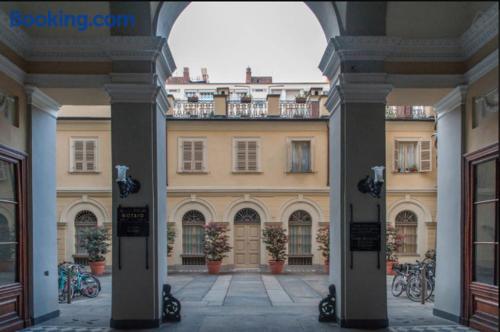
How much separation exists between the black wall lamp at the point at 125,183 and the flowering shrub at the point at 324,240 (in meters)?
13.7

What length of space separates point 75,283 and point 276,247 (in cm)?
975

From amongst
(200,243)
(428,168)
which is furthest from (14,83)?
(428,168)

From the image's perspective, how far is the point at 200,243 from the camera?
22.3 meters

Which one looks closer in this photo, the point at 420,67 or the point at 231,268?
the point at 420,67

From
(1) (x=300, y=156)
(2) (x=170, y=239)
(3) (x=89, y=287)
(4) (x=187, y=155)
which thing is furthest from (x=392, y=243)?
(3) (x=89, y=287)

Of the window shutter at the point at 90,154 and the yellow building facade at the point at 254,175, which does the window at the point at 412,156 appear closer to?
the yellow building facade at the point at 254,175

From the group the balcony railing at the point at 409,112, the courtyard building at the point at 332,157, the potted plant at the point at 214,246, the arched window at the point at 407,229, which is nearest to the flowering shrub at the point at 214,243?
the potted plant at the point at 214,246

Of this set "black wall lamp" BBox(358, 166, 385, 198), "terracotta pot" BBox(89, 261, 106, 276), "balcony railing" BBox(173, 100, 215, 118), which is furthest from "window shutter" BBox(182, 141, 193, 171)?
"black wall lamp" BBox(358, 166, 385, 198)

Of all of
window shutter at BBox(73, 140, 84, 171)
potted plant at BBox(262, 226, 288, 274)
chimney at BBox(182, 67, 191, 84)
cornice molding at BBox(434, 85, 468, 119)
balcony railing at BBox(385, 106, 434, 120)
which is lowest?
potted plant at BBox(262, 226, 288, 274)

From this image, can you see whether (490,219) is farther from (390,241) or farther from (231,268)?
(231,268)

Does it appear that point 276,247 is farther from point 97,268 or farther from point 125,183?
point 125,183

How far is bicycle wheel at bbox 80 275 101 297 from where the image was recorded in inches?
515

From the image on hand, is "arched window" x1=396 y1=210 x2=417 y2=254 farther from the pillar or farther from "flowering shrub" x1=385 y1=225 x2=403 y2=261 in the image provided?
the pillar

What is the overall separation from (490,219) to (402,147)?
15.0 metres
